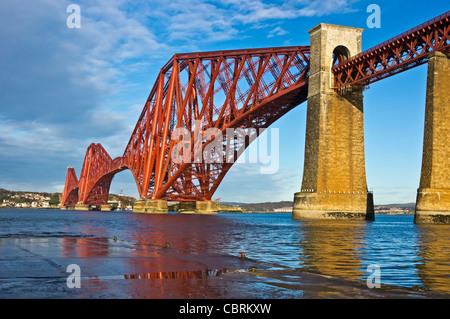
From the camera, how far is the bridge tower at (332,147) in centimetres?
4747

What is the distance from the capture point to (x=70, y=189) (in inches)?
7407

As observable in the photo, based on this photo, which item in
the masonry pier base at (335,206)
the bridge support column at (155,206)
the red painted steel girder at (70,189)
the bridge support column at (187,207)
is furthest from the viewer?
the red painted steel girder at (70,189)

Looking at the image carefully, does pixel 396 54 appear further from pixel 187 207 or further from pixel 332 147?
pixel 187 207

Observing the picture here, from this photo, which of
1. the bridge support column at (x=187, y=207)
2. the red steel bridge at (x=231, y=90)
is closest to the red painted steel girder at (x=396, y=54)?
the red steel bridge at (x=231, y=90)

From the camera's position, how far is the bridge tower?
4747cm

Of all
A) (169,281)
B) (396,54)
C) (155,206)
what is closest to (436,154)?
(396,54)

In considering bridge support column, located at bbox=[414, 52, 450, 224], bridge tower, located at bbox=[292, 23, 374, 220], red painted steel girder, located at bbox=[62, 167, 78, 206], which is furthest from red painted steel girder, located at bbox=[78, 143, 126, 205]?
bridge support column, located at bbox=[414, 52, 450, 224]

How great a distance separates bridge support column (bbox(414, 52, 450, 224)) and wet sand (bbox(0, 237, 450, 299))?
2619 cm

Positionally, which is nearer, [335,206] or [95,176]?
[335,206]

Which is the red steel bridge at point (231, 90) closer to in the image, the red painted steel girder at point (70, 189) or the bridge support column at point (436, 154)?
the bridge support column at point (436, 154)

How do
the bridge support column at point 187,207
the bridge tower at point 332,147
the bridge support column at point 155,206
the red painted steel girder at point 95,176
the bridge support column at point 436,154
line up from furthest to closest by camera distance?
the red painted steel girder at point 95,176 < the bridge support column at point 187,207 < the bridge support column at point 155,206 < the bridge tower at point 332,147 < the bridge support column at point 436,154

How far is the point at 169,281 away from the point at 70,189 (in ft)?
624

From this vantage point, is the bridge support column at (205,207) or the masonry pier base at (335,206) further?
the bridge support column at (205,207)

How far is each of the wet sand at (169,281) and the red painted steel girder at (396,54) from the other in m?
32.6
